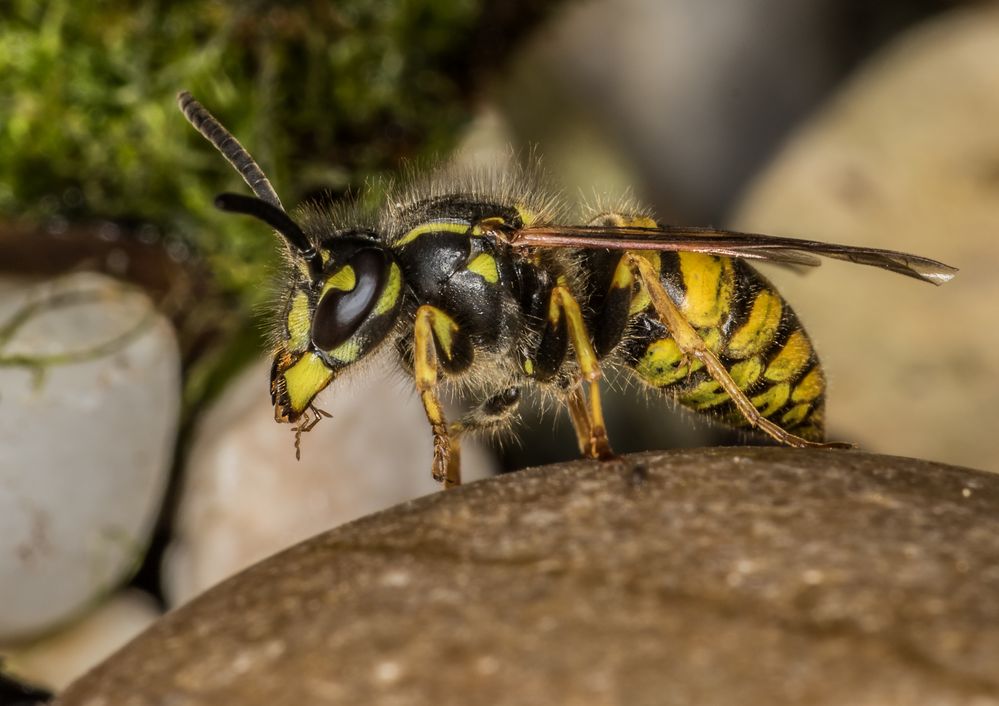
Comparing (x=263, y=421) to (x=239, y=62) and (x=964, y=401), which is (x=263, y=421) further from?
(x=964, y=401)

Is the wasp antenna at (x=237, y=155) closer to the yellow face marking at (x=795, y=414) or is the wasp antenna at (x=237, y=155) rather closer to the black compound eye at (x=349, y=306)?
the black compound eye at (x=349, y=306)

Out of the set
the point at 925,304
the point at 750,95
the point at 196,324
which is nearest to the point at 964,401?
the point at 925,304

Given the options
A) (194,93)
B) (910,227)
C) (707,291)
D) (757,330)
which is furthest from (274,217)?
(910,227)

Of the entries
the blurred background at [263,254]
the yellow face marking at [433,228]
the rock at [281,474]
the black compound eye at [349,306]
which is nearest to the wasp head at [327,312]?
the black compound eye at [349,306]

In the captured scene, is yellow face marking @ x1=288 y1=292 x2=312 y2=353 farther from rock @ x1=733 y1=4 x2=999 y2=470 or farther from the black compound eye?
rock @ x1=733 y1=4 x2=999 y2=470

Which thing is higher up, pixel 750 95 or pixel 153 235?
pixel 750 95

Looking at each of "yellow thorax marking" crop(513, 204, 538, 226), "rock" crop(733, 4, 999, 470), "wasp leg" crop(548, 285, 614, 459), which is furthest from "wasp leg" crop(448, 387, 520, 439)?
"rock" crop(733, 4, 999, 470)
